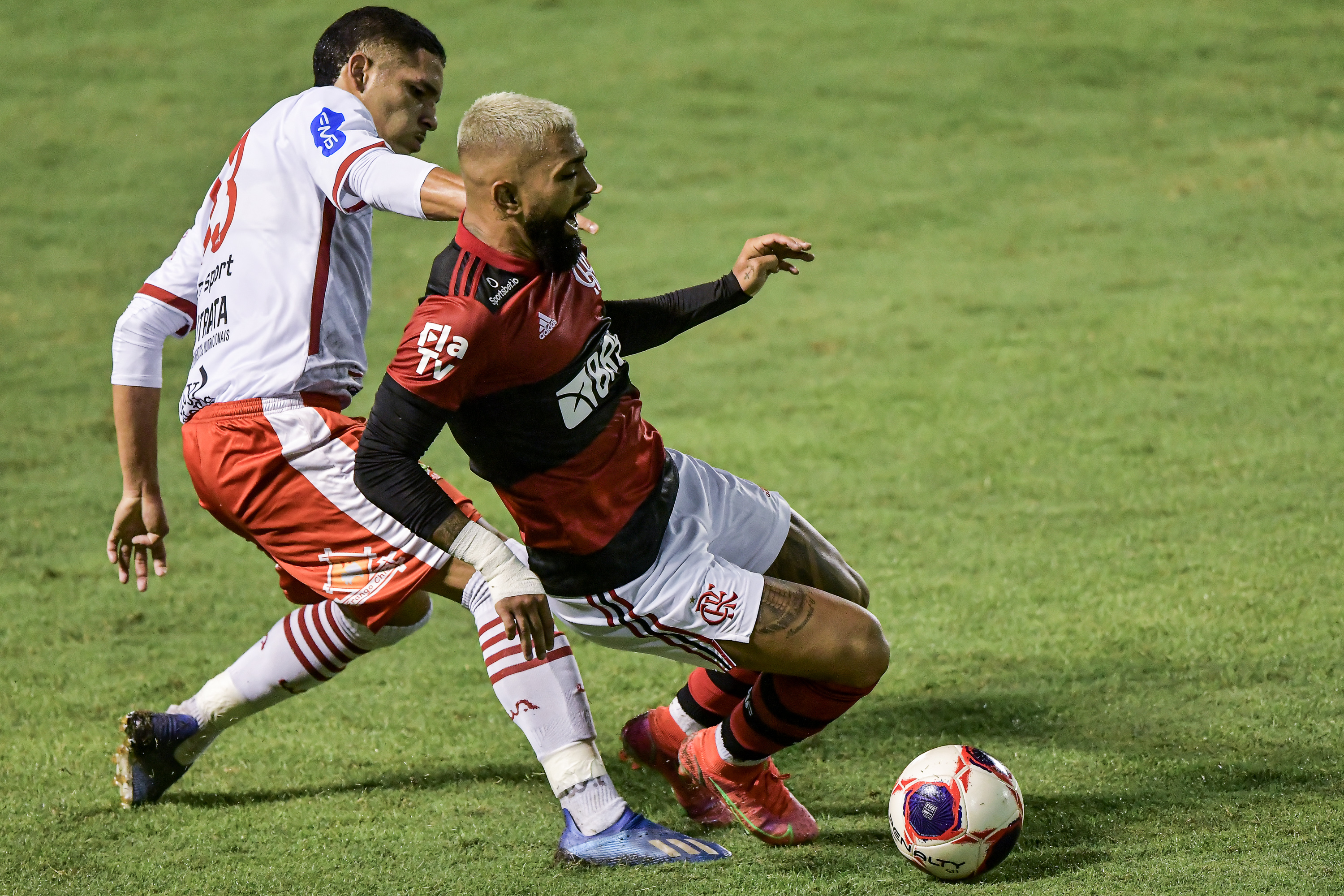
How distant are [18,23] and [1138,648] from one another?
15469mm

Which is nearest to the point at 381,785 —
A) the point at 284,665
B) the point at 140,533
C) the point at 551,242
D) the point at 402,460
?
the point at 284,665

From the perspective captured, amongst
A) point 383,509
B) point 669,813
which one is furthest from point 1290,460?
point 383,509

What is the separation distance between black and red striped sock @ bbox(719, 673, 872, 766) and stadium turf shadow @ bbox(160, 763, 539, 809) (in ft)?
3.15

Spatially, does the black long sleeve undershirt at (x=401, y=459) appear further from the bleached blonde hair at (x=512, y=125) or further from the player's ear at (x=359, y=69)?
the player's ear at (x=359, y=69)

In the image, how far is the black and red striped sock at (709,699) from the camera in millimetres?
4152

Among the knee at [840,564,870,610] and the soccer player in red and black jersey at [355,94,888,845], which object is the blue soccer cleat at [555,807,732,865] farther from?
the knee at [840,564,870,610]

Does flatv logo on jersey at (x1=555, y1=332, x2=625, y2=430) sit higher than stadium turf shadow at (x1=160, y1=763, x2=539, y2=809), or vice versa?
flatv logo on jersey at (x1=555, y1=332, x2=625, y2=430)

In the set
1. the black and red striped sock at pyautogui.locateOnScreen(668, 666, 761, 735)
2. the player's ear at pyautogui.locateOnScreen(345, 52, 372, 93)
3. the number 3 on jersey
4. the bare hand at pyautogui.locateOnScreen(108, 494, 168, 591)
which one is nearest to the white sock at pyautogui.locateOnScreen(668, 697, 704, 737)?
the black and red striped sock at pyautogui.locateOnScreen(668, 666, 761, 735)

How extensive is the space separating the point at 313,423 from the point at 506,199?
921mm

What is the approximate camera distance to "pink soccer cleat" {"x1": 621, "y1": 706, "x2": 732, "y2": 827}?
4.14m

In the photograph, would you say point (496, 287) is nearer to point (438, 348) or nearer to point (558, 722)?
point (438, 348)

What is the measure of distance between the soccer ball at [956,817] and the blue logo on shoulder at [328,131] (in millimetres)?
2214

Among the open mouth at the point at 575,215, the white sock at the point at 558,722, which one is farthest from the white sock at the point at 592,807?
the open mouth at the point at 575,215

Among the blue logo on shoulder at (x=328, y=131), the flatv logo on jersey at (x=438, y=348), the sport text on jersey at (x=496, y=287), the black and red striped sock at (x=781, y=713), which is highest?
the blue logo on shoulder at (x=328, y=131)
